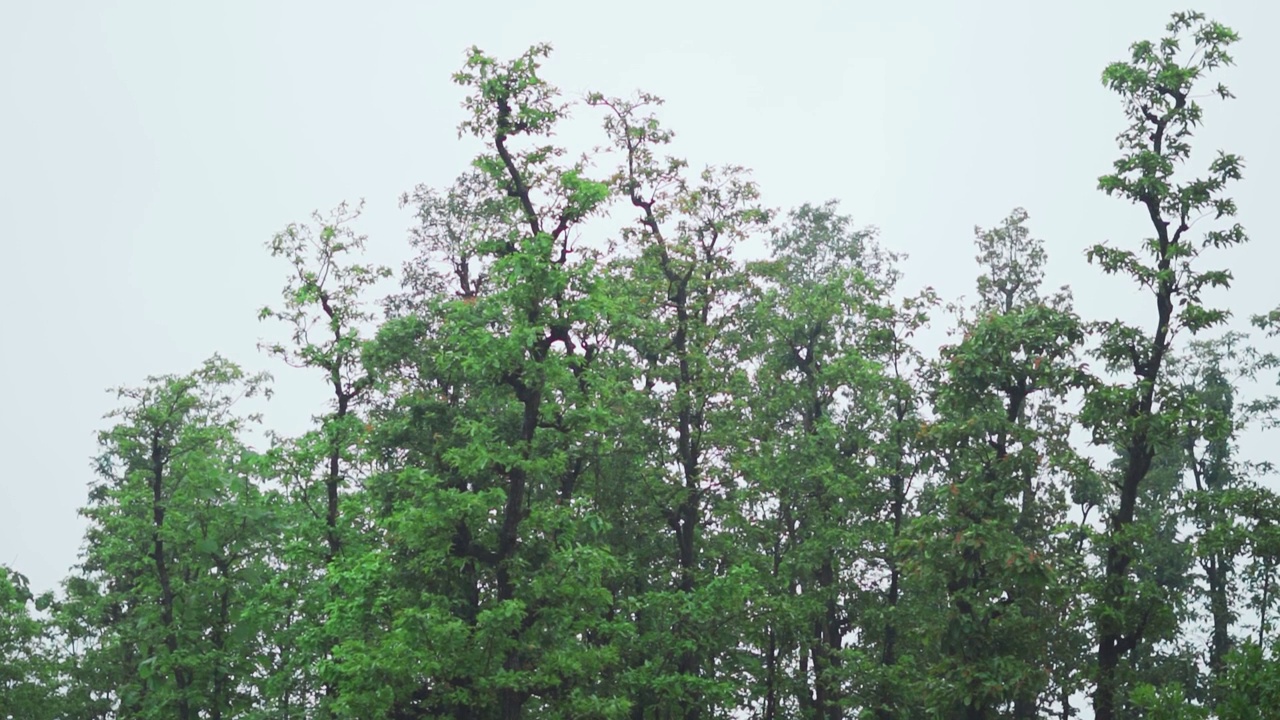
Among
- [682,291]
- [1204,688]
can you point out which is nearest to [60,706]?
[682,291]

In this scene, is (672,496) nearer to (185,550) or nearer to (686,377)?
(686,377)

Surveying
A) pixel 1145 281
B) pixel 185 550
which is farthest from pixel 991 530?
pixel 185 550

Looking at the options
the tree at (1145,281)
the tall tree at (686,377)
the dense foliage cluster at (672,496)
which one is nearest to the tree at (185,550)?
the dense foliage cluster at (672,496)

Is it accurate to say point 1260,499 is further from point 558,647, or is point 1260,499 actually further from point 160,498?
point 160,498

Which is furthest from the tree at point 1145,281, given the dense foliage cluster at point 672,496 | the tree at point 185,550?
the tree at point 185,550

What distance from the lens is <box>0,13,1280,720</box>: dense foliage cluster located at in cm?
2111

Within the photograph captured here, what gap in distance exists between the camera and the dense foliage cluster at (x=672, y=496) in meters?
21.1

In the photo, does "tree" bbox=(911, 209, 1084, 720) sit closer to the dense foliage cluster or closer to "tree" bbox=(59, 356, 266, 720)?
the dense foliage cluster

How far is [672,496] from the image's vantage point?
27.5m

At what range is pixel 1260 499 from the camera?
19.9m

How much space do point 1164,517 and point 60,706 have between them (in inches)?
1079

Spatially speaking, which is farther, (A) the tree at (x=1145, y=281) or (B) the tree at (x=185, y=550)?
(B) the tree at (x=185, y=550)

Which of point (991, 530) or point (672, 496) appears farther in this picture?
point (672, 496)

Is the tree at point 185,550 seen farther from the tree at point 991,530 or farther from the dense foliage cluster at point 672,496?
the tree at point 991,530
